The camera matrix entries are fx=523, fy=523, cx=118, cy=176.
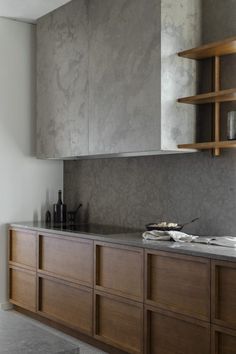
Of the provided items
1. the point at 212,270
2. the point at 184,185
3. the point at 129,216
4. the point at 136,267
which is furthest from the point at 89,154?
the point at 212,270

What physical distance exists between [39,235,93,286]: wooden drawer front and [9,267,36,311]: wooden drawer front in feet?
0.75

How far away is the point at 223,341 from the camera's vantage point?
2.68m

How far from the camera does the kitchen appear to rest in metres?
3.29

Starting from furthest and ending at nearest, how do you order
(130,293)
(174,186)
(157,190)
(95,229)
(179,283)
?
(95,229)
(157,190)
(174,186)
(130,293)
(179,283)

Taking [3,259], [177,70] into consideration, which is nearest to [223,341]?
[177,70]

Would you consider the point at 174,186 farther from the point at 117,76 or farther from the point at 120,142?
the point at 117,76

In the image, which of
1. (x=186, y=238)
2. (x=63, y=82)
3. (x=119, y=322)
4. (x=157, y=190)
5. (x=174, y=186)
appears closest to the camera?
(x=186, y=238)

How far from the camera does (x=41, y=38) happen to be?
4812mm

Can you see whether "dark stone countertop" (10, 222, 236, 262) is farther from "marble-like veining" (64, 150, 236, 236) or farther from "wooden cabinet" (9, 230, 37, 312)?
"marble-like veining" (64, 150, 236, 236)

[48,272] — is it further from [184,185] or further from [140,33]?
[140,33]

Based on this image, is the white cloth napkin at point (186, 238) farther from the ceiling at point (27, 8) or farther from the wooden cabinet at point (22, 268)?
the ceiling at point (27, 8)

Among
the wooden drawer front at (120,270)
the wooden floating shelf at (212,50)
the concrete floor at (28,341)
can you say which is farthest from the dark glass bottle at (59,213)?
the concrete floor at (28,341)

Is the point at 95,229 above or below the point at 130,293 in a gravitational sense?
above

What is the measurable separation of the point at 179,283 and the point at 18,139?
2.52 metres
